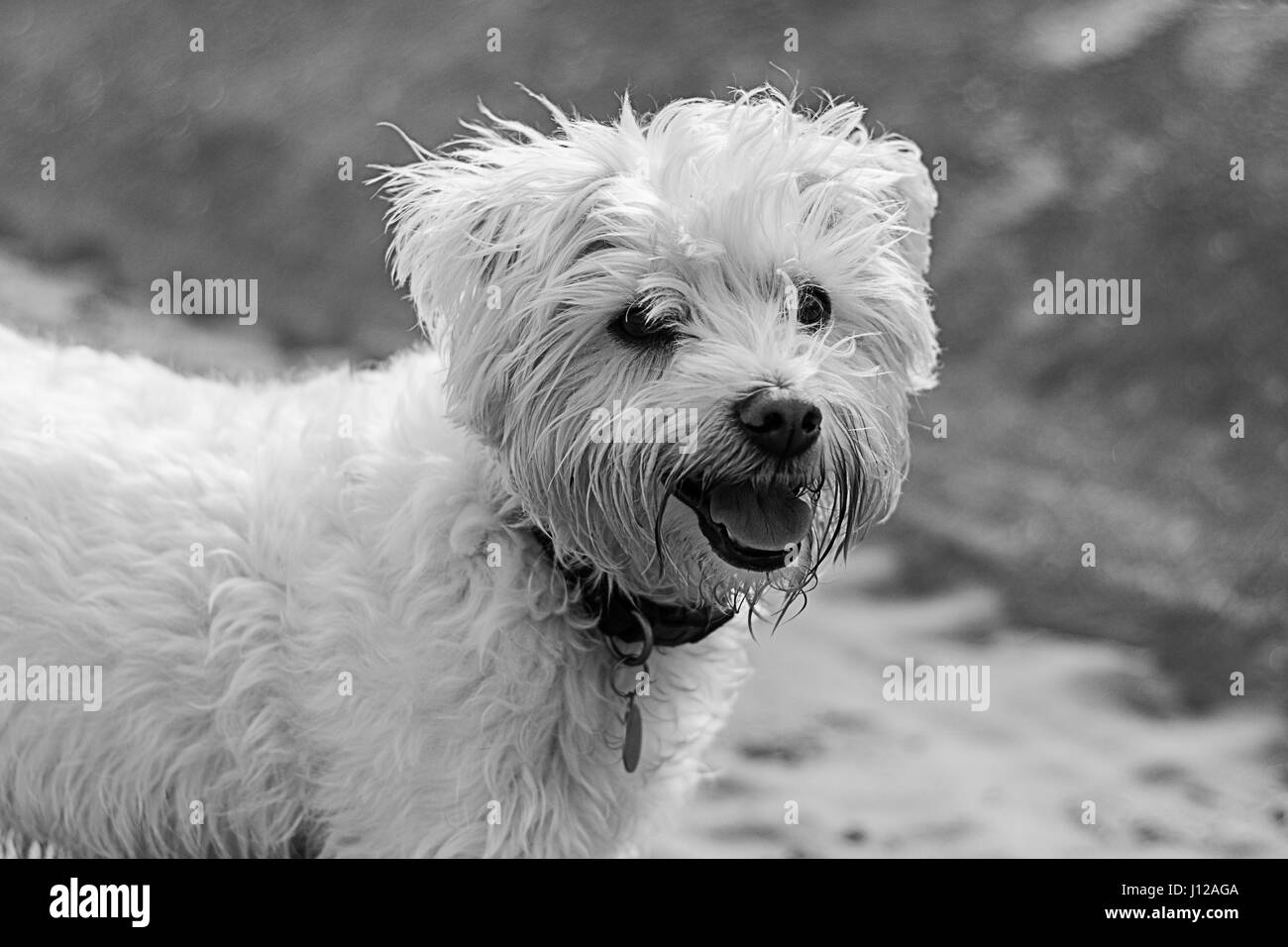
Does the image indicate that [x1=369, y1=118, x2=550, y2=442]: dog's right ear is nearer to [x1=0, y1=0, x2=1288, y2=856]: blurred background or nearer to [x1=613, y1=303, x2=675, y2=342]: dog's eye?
[x1=613, y1=303, x2=675, y2=342]: dog's eye

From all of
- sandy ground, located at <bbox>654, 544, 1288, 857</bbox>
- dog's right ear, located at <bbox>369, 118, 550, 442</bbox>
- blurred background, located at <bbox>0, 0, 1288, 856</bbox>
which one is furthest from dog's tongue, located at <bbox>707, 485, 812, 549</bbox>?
blurred background, located at <bbox>0, 0, 1288, 856</bbox>

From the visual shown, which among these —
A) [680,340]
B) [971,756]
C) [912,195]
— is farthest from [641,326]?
[971,756]

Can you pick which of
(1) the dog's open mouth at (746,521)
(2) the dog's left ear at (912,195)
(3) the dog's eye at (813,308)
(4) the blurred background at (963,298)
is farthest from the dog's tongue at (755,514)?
(4) the blurred background at (963,298)

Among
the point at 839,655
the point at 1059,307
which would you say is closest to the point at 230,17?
the point at 1059,307

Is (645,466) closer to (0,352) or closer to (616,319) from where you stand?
Answer: (616,319)

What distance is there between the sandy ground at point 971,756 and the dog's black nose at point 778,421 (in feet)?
6.96

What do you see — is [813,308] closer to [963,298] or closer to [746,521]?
[746,521]

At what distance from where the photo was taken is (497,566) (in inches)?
133

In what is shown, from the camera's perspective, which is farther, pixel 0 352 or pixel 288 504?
pixel 0 352

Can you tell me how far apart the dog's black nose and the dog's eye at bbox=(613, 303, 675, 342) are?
26 cm

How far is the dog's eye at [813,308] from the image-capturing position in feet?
10.8

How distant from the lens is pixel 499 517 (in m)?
3.41

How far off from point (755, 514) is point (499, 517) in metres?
0.61

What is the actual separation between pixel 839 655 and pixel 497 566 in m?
3.13
